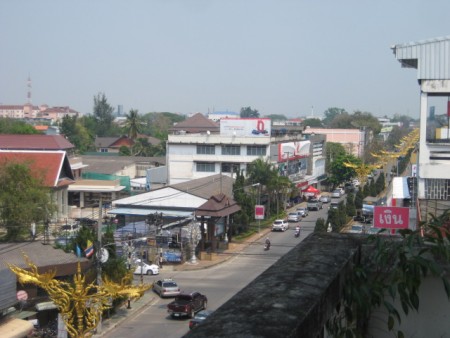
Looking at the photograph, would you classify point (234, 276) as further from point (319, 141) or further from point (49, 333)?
point (319, 141)

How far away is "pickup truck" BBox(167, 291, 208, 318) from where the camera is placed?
19.4 metres

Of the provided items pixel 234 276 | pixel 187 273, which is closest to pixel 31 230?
pixel 187 273

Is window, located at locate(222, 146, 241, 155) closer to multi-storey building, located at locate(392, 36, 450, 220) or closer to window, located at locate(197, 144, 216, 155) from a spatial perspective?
window, located at locate(197, 144, 216, 155)

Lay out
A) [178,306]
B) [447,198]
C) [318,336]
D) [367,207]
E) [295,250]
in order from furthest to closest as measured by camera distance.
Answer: [367,207] → [178,306] → [447,198] → [295,250] → [318,336]

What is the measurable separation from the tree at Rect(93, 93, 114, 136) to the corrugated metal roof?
310 feet

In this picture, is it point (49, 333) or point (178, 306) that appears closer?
point (49, 333)

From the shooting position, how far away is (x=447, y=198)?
16.5 metres

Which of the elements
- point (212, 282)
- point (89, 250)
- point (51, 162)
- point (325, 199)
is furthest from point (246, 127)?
point (89, 250)

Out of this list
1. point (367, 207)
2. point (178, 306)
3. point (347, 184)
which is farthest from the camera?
point (347, 184)

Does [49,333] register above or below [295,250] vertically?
below

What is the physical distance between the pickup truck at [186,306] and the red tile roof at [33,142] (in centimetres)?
2327

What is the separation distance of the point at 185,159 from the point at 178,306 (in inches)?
1135

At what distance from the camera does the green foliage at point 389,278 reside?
3.06 metres

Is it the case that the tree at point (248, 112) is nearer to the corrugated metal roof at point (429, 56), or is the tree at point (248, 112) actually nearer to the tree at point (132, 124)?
the tree at point (132, 124)
